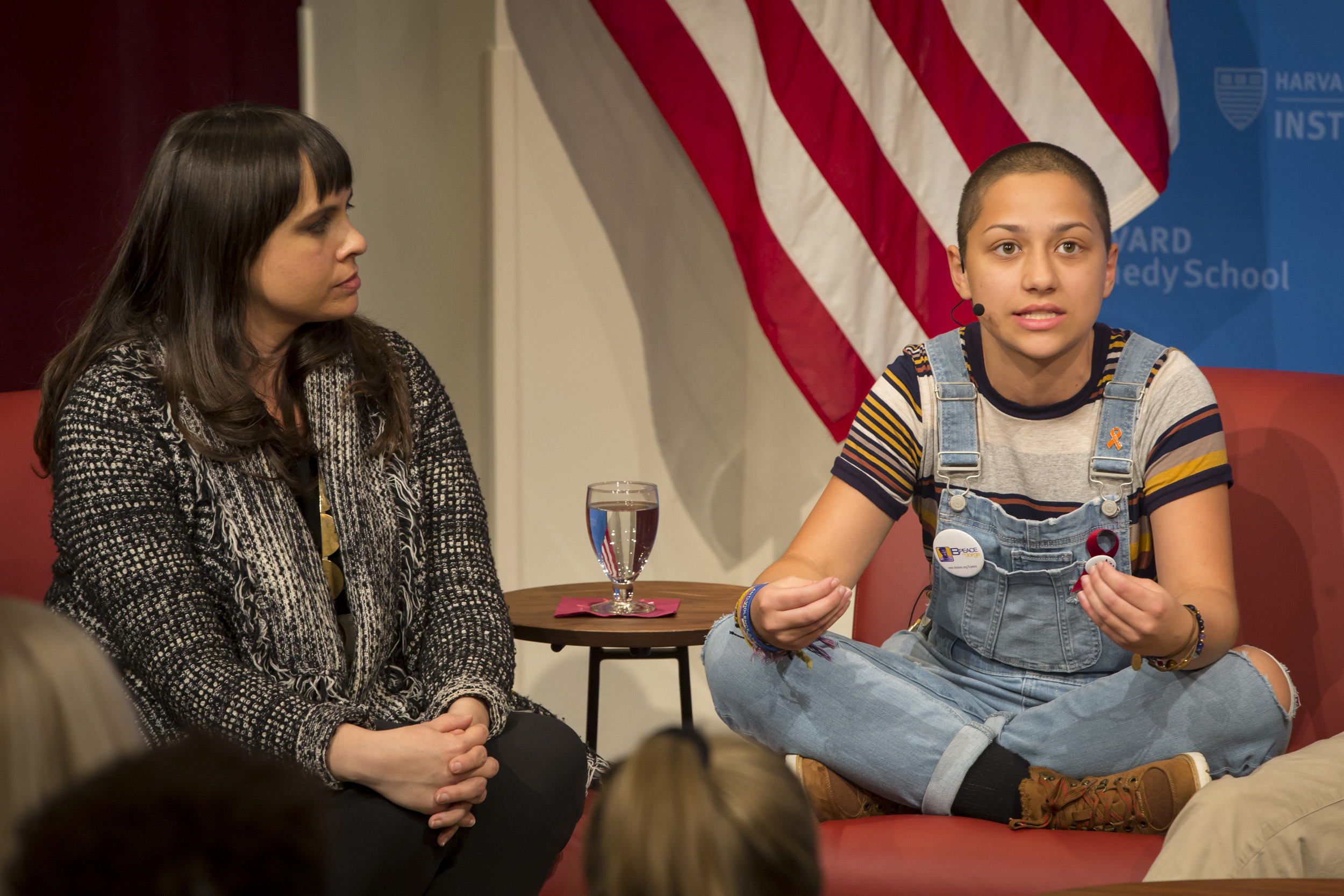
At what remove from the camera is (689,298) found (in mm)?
3109

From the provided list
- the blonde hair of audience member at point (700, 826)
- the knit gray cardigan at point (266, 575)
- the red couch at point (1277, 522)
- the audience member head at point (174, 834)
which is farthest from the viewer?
the red couch at point (1277, 522)

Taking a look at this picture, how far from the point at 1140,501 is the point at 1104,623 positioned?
36 centimetres

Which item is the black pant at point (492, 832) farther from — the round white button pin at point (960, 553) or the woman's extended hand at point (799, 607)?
the round white button pin at point (960, 553)

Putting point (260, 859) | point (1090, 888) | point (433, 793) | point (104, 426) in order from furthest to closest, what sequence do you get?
point (104, 426) < point (433, 793) < point (1090, 888) < point (260, 859)

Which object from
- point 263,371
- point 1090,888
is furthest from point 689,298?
Answer: point 1090,888

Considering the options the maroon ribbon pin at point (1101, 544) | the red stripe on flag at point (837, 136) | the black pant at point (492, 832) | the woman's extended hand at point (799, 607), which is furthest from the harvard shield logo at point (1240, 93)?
the black pant at point (492, 832)

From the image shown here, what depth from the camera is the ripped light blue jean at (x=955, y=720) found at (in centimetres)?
156

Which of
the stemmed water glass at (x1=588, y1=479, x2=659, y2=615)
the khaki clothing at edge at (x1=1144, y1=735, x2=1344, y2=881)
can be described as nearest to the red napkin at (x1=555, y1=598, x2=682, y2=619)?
the stemmed water glass at (x1=588, y1=479, x2=659, y2=615)

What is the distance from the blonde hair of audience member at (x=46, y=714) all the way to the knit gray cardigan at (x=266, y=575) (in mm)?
792

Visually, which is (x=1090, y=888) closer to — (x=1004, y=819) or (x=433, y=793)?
(x=1004, y=819)

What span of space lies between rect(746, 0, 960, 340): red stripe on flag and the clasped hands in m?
1.52

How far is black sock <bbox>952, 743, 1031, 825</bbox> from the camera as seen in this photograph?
155 centimetres

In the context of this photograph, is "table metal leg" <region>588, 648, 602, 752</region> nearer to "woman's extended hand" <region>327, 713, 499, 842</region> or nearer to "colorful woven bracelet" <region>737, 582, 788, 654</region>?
"colorful woven bracelet" <region>737, 582, 788, 654</region>

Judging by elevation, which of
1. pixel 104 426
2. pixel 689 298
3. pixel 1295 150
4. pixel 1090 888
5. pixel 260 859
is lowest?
pixel 1090 888
